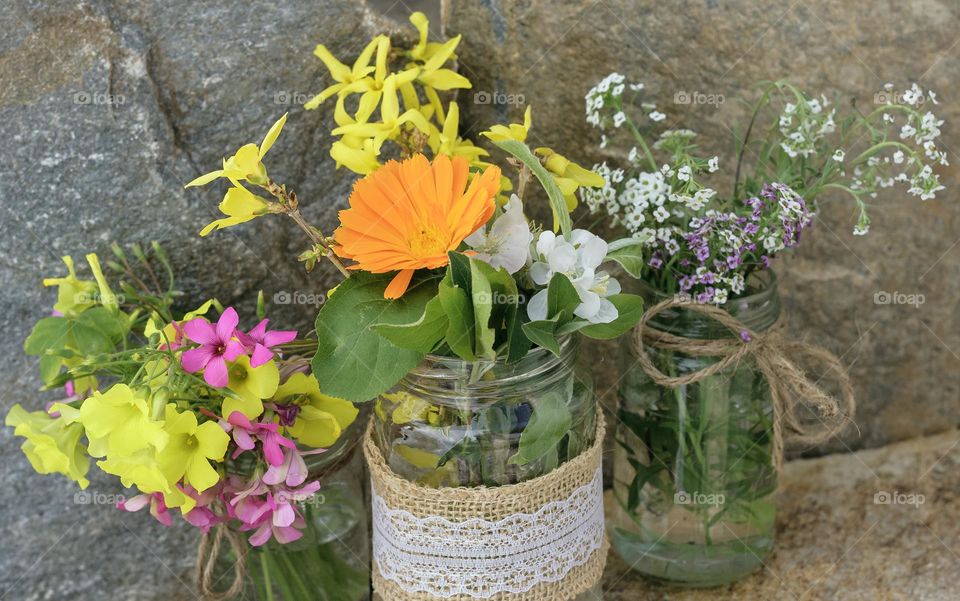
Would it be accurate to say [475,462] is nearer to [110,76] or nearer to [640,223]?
[640,223]

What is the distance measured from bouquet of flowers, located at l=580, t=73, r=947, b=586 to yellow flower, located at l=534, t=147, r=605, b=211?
76 mm

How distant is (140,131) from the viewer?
3.40ft

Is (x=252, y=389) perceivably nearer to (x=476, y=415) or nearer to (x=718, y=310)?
(x=476, y=415)

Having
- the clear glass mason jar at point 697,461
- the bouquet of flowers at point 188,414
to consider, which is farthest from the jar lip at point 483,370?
the clear glass mason jar at point 697,461

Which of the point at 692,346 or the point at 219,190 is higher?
the point at 219,190

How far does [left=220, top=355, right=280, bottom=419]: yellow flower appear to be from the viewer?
2.92 feet

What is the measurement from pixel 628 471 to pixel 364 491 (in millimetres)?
310

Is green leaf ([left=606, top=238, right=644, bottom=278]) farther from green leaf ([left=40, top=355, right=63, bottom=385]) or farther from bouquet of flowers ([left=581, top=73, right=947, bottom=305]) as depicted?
green leaf ([left=40, top=355, right=63, bottom=385])

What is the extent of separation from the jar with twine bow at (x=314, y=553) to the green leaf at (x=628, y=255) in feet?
1.22

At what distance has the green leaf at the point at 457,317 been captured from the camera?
0.78 metres

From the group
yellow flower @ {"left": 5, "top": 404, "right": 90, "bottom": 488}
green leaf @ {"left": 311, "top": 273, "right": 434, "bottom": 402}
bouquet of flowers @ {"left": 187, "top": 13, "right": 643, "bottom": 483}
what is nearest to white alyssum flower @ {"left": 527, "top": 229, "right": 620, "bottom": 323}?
bouquet of flowers @ {"left": 187, "top": 13, "right": 643, "bottom": 483}

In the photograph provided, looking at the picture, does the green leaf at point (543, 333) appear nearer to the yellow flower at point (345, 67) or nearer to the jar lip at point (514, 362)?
the jar lip at point (514, 362)

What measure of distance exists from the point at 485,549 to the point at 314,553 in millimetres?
247

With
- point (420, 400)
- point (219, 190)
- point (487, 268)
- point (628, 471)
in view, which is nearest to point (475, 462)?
point (420, 400)
